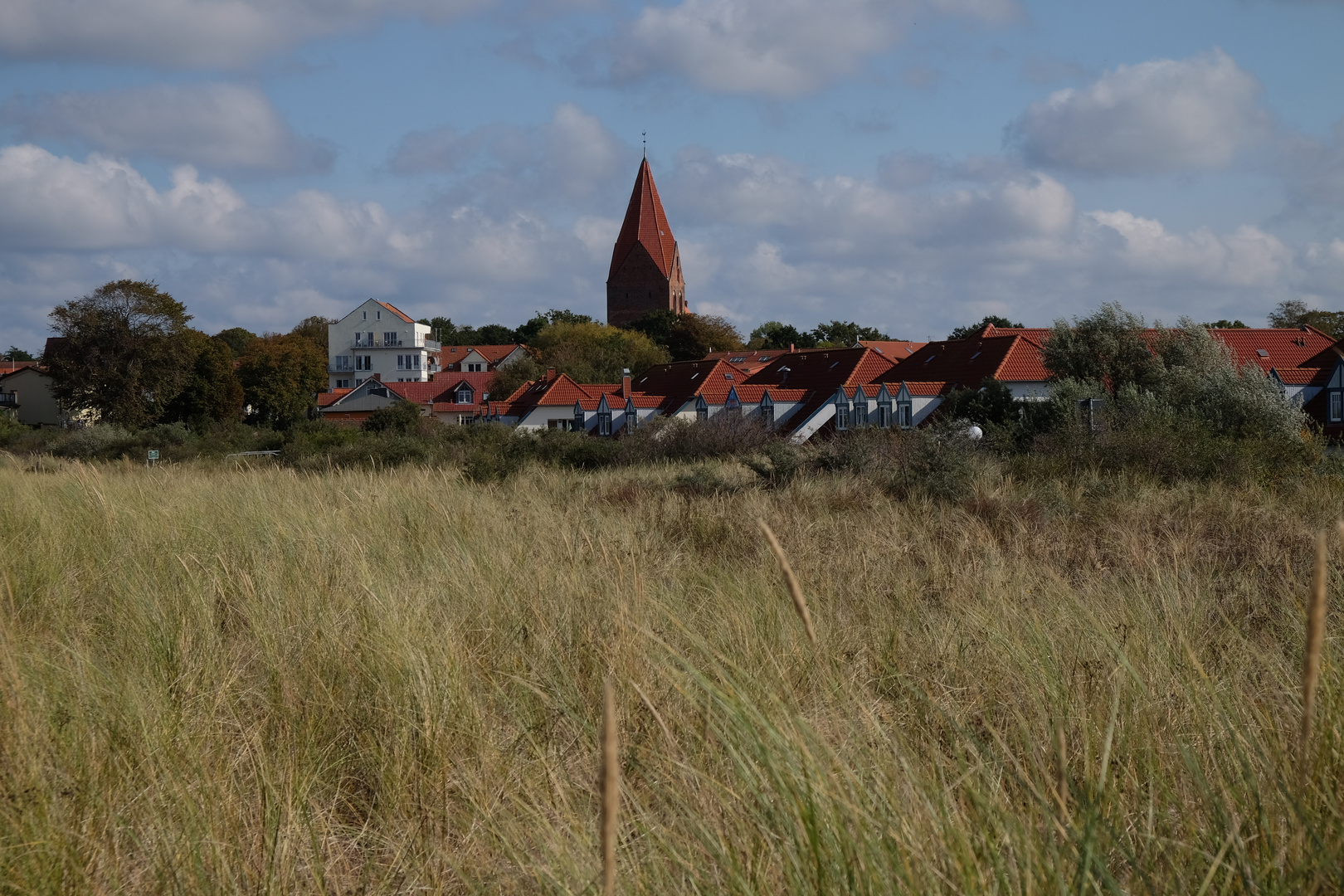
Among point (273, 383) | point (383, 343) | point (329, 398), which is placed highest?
point (383, 343)

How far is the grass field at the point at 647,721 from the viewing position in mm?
1815

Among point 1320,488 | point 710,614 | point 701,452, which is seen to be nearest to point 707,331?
point 701,452

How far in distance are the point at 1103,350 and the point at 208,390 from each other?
4686cm

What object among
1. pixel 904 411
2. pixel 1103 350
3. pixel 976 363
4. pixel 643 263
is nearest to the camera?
pixel 1103 350

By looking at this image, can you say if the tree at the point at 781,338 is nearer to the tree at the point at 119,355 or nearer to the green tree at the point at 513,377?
the green tree at the point at 513,377

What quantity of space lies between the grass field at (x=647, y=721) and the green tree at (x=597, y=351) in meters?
65.7

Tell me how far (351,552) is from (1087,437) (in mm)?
11732

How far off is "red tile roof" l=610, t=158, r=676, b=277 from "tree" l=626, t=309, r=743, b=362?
16156 millimetres

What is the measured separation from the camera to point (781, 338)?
100562mm

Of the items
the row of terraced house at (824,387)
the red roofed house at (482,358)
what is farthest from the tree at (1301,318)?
the red roofed house at (482,358)

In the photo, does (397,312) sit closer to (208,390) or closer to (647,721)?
(208,390)

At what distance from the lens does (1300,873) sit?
146 cm

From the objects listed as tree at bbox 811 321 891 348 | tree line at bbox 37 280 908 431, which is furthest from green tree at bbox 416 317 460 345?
tree at bbox 811 321 891 348

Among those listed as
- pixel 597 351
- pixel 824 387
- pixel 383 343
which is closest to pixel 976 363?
pixel 824 387
